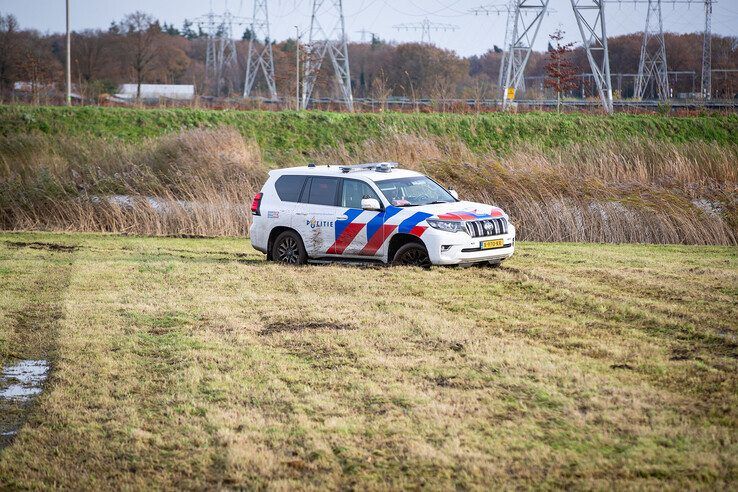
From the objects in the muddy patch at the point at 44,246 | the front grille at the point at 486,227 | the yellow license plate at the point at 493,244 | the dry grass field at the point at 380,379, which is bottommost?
the dry grass field at the point at 380,379

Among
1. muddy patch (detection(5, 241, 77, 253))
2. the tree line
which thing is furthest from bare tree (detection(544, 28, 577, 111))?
muddy patch (detection(5, 241, 77, 253))

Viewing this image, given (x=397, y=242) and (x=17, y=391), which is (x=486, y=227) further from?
(x=17, y=391)

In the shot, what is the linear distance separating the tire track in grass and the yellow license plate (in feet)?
20.1

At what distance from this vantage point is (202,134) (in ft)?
96.2

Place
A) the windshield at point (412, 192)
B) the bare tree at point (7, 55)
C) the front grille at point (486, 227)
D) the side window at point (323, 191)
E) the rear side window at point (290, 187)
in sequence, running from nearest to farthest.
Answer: the front grille at point (486, 227)
the windshield at point (412, 192)
the side window at point (323, 191)
the rear side window at point (290, 187)
the bare tree at point (7, 55)

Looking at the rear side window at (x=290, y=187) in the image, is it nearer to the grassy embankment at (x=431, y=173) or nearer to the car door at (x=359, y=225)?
the car door at (x=359, y=225)

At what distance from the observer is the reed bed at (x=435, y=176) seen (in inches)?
847

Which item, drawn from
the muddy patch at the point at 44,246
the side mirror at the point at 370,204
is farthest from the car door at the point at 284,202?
the muddy patch at the point at 44,246

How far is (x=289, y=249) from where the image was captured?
17.1m

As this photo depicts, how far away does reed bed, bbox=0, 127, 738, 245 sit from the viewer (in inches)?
847

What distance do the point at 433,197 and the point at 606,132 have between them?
2634cm

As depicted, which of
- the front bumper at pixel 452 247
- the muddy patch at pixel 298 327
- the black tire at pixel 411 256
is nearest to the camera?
the muddy patch at pixel 298 327

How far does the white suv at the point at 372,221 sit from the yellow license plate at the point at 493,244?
0.05 ft

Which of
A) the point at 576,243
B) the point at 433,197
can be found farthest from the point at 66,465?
the point at 576,243
